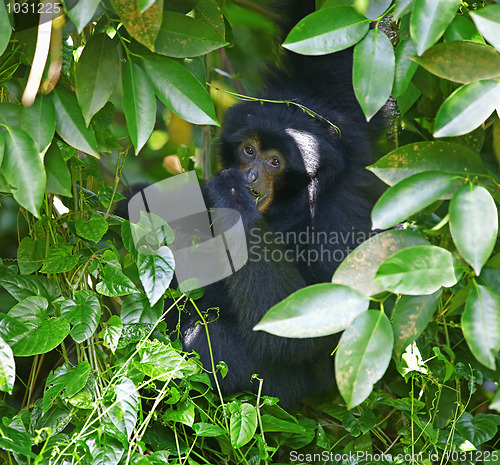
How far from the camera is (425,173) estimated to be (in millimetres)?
1420

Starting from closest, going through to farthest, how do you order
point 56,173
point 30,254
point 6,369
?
point 6,369
point 56,173
point 30,254

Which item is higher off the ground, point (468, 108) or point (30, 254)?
point (468, 108)

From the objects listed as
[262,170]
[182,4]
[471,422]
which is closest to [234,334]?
[262,170]

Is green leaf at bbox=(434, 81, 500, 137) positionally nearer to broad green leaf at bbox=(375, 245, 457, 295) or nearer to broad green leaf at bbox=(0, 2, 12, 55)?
broad green leaf at bbox=(375, 245, 457, 295)

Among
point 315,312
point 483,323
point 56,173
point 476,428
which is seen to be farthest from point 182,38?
point 476,428

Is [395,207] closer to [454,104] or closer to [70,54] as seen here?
[454,104]

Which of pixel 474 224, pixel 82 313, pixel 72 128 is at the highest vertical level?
pixel 72 128

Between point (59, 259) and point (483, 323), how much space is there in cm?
151

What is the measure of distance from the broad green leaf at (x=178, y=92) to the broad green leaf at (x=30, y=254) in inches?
36.3

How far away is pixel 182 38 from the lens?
1.66 m

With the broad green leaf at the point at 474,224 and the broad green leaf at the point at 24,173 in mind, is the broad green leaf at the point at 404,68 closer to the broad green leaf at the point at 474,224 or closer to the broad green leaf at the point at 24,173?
the broad green leaf at the point at 474,224

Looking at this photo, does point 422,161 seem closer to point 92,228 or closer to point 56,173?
point 56,173

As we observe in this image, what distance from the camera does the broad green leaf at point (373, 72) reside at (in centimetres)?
144

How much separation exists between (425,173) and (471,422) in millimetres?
1512
